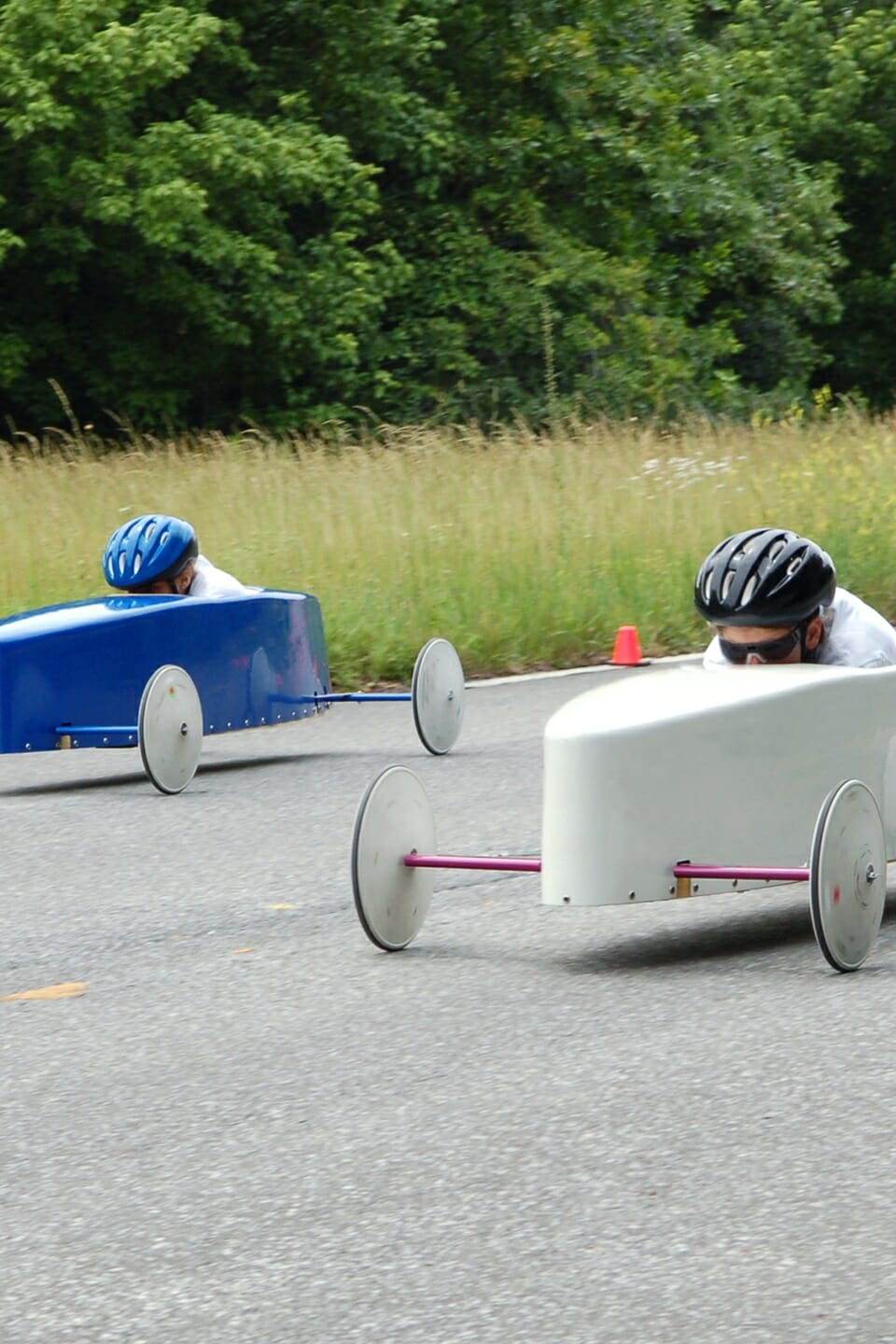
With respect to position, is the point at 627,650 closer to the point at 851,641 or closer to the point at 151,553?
the point at 151,553

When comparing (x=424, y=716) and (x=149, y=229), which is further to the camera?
(x=149, y=229)

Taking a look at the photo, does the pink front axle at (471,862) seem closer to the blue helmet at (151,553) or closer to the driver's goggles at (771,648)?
the driver's goggles at (771,648)

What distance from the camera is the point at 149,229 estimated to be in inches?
944

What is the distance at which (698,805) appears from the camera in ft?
18.2

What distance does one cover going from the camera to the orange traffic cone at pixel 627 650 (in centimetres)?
1276

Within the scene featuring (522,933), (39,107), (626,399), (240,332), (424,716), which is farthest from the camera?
(626,399)

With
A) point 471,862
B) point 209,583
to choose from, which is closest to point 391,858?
point 471,862

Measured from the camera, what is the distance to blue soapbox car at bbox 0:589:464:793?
29.0ft

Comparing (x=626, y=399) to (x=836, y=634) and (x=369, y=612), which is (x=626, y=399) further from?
(x=836, y=634)

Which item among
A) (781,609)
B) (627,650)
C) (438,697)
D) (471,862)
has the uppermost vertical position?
(781,609)

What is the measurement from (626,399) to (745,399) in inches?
108

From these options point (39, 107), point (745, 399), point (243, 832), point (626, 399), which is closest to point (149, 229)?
point (39, 107)

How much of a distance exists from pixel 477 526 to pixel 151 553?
5693 mm

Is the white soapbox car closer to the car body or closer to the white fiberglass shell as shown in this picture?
the white fiberglass shell
